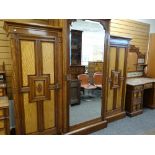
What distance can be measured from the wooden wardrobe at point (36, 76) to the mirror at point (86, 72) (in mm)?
448

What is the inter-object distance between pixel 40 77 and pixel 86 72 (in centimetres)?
108

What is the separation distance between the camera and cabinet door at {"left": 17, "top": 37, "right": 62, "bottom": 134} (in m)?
1.98

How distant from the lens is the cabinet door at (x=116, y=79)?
3.05m

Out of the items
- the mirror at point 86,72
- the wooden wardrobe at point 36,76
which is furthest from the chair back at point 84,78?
the wooden wardrobe at point 36,76

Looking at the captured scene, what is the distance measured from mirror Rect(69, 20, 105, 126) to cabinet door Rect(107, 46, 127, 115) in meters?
0.30

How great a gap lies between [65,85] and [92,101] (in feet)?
3.07

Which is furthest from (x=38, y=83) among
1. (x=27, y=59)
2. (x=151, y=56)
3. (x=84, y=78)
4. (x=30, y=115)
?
(x=151, y=56)

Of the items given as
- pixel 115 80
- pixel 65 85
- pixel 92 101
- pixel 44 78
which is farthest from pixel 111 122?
pixel 44 78

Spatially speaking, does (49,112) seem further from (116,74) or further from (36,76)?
(116,74)

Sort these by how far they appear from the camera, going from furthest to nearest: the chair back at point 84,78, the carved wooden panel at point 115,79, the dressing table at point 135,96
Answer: the dressing table at point 135,96 → the carved wooden panel at point 115,79 → the chair back at point 84,78

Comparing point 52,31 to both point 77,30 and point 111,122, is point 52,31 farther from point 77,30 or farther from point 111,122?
point 111,122

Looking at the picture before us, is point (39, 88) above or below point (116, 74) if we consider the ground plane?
below

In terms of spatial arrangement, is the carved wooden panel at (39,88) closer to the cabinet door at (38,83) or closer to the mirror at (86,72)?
the cabinet door at (38,83)

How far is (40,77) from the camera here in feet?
6.90
